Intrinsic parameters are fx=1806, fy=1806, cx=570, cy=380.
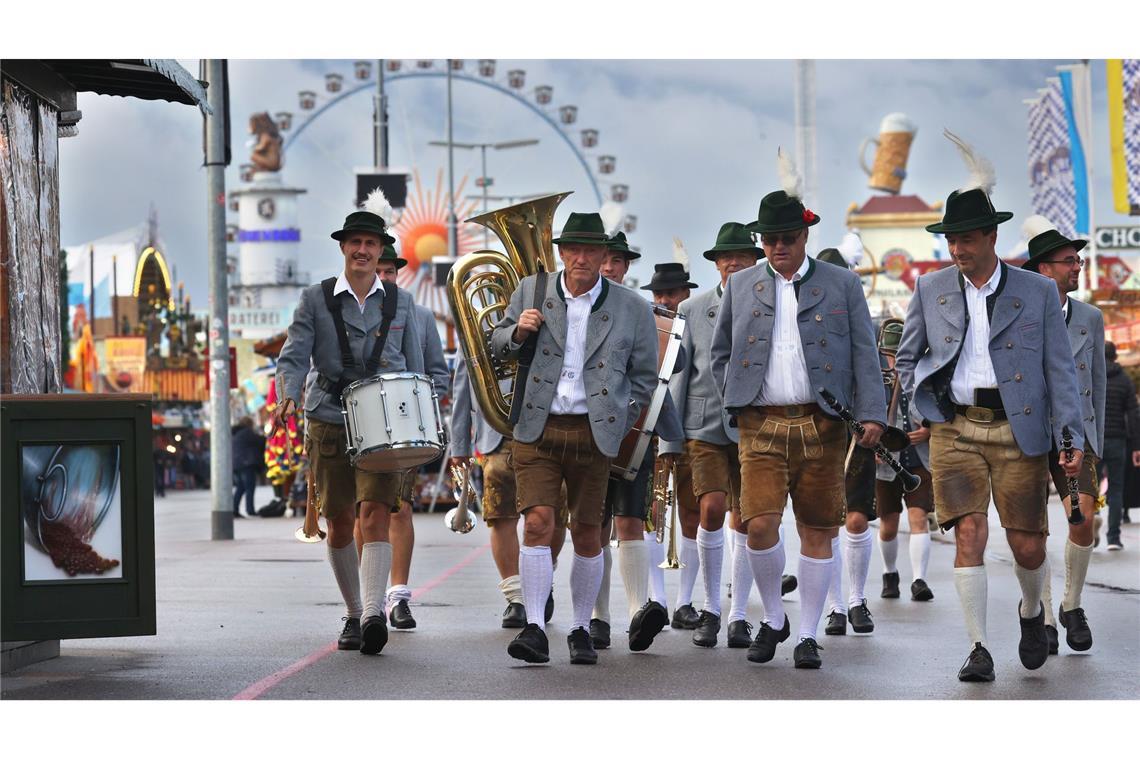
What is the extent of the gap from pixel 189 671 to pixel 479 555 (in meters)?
9.44

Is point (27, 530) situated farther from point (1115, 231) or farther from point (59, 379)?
point (1115, 231)

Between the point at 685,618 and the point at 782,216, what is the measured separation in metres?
2.96

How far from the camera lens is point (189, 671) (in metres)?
7.87

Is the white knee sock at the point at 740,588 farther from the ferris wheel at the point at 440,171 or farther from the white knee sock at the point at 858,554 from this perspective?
the ferris wheel at the point at 440,171

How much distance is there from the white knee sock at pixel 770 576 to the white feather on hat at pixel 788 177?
1.65m

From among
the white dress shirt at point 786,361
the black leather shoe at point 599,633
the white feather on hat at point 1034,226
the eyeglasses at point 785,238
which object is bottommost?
the black leather shoe at point 599,633

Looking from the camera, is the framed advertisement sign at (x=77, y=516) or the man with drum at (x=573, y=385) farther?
the man with drum at (x=573, y=385)

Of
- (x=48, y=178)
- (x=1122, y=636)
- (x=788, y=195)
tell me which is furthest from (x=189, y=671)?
(x=1122, y=636)

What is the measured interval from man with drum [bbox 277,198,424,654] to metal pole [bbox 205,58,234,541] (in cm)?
1156

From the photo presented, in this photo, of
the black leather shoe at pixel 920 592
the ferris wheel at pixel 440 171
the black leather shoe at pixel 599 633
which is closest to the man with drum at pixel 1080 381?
the black leather shoe at pixel 599 633

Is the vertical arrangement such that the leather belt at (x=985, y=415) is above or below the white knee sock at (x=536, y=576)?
above

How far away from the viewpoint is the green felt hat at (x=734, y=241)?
33.9 ft

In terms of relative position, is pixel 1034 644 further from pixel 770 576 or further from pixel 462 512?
pixel 462 512

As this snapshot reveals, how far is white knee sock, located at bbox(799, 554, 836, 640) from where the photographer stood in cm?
838
